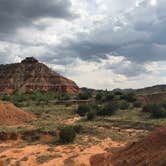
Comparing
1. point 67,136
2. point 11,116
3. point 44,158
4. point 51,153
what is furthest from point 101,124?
point 44,158

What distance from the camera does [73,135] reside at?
25.0 m

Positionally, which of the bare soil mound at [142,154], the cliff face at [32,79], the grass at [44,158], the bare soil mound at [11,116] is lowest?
the grass at [44,158]

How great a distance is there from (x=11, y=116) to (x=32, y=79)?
10051 centimetres

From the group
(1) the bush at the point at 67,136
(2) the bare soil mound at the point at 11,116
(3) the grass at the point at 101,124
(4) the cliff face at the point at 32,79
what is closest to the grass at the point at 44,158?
(1) the bush at the point at 67,136

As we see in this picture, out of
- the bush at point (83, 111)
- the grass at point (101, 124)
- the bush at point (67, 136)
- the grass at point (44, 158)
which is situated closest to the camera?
the grass at point (44, 158)

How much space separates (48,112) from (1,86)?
302 ft

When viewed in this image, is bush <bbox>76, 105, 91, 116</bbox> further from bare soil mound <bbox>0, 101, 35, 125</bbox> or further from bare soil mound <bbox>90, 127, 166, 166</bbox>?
bare soil mound <bbox>90, 127, 166, 166</bbox>

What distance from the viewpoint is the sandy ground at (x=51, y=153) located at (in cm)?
1947

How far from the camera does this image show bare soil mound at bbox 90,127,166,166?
15686 millimetres

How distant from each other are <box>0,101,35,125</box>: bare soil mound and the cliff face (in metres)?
90.1

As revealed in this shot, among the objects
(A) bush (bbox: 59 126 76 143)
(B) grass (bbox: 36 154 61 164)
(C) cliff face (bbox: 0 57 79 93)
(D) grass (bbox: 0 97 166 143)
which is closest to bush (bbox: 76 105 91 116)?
(D) grass (bbox: 0 97 166 143)

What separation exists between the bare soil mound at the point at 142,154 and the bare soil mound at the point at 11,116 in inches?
750

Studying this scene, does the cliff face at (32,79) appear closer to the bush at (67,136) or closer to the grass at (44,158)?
the bush at (67,136)

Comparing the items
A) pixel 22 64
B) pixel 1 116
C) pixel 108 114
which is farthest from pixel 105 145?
pixel 22 64
